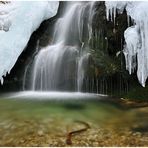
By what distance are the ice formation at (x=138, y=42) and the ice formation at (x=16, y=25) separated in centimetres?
271

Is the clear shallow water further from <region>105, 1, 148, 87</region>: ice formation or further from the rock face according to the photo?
<region>105, 1, 148, 87</region>: ice formation

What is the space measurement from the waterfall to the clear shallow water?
0.51 m

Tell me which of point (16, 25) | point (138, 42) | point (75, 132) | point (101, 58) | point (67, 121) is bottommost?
point (75, 132)

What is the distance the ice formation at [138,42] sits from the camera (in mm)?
8664

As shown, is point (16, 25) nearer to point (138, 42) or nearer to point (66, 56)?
point (66, 56)

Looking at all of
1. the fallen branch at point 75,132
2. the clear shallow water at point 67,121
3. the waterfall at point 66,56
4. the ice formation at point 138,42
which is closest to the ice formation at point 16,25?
the waterfall at point 66,56

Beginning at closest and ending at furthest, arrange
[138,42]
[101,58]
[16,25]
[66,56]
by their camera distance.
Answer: [138,42]
[101,58]
[66,56]
[16,25]

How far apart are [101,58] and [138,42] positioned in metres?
1.04

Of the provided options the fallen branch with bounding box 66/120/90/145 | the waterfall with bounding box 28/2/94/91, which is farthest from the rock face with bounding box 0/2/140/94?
the fallen branch with bounding box 66/120/90/145

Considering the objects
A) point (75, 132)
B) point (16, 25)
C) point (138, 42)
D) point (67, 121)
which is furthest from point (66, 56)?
point (75, 132)

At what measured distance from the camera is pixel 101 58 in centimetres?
930

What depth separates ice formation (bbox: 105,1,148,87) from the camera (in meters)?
8.66

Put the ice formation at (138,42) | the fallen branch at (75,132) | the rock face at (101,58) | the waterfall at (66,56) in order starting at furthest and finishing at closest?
the waterfall at (66,56) < the rock face at (101,58) < the ice formation at (138,42) < the fallen branch at (75,132)

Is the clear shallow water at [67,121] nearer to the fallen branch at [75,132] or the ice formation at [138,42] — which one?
the fallen branch at [75,132]
